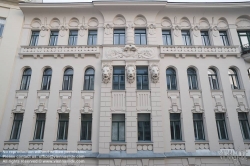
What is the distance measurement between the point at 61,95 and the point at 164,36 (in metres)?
10.8

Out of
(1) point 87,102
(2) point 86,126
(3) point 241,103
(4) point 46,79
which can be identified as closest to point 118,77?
(1) point 87,102

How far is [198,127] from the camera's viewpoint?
42.2 feet

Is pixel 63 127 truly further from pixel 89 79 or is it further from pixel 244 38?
pixel 244 38

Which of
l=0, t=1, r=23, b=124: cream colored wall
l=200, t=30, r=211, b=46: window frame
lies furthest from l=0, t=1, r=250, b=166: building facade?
l=0, t=1, r=23, b=124: cream colored wall

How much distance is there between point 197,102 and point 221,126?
101 inches

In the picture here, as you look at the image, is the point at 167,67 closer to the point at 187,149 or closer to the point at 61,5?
the point at 187,149

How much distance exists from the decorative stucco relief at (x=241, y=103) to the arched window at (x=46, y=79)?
15.7 metres

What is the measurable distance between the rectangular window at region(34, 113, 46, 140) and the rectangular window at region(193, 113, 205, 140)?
11.9 m

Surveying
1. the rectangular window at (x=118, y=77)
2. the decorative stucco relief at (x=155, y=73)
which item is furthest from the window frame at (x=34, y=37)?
the decorative stucco relief at (x=155, y=73)

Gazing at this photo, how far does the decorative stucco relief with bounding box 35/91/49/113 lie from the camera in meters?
13.0

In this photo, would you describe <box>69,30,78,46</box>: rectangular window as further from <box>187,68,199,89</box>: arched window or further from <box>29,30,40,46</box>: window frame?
<box>187,68,199,89</box>: arched window

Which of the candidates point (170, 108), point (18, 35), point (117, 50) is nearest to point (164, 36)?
point (117, 50)

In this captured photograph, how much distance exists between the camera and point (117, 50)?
14484mm

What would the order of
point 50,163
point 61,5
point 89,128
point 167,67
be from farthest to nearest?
point 61,5, point 167,67, point 89,128, point 50,163
